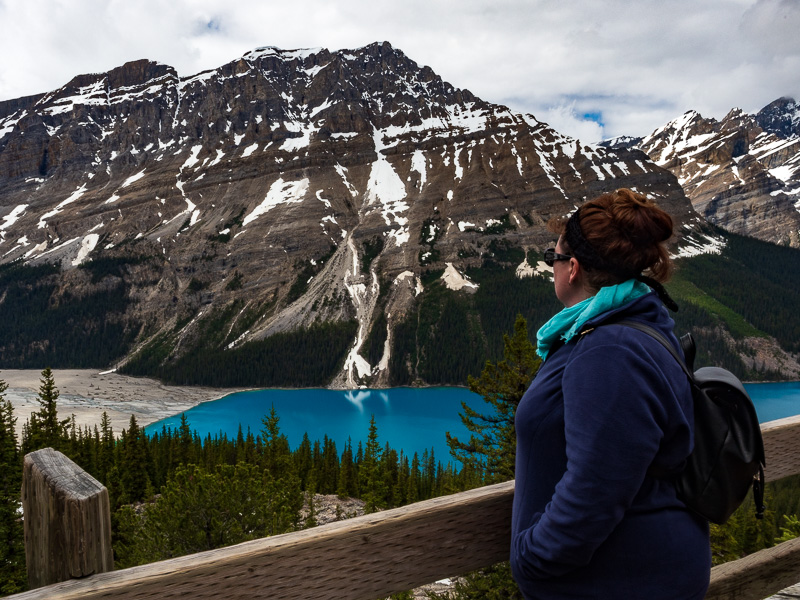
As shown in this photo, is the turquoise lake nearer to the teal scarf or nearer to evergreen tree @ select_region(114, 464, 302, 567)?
evergreen tree @ select_region(114, 464, 302, 567)

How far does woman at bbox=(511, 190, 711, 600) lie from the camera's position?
1980 mm

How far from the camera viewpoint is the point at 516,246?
16138cm

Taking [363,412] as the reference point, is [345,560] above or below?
above

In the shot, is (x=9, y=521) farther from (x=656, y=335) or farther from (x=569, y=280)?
(x=656, y=335)

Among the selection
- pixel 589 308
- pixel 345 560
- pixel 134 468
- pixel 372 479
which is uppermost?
pixel 589 308

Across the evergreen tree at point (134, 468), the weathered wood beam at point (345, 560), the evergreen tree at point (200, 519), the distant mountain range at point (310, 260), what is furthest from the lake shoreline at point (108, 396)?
the weathered wood beam at point (345, 560)

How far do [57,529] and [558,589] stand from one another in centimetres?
181

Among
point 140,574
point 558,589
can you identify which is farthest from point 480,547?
point 140,574

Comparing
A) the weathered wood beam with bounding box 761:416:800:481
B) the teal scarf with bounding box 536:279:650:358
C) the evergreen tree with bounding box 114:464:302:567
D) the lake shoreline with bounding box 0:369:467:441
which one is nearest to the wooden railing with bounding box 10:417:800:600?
the teal scarf with bounding box 536:279:650:358

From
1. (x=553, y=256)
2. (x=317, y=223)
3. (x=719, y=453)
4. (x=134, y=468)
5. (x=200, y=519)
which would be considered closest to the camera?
(x=719, y=453)

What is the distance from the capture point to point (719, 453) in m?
2.10

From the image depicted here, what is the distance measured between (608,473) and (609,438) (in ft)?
0.42

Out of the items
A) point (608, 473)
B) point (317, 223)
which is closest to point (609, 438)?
point (608, 473)

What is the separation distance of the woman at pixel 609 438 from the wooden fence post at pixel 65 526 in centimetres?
154
